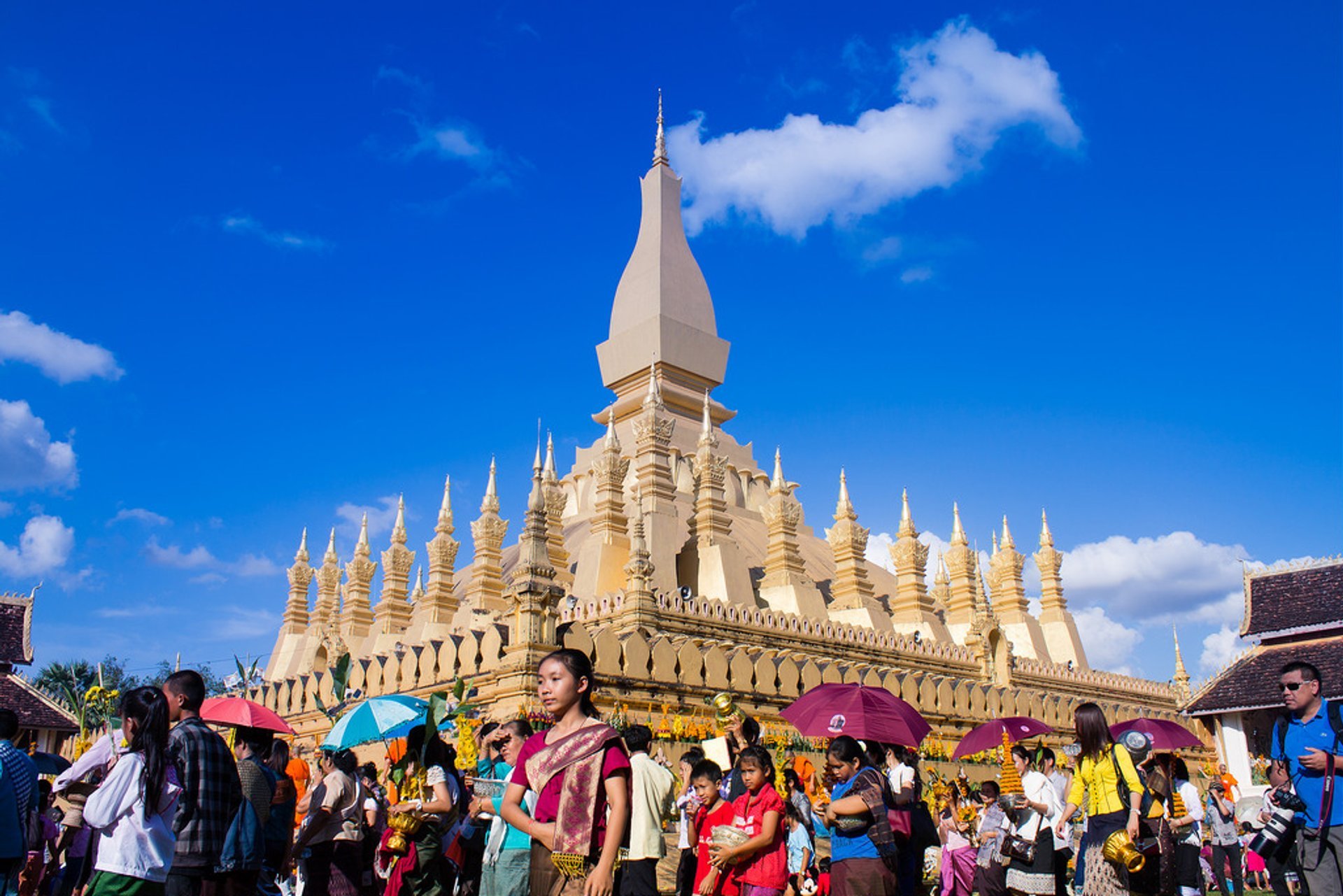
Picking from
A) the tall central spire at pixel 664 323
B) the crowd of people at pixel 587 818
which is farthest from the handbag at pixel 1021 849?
the tall central spire at pixel 664 323

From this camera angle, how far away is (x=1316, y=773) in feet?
19.6

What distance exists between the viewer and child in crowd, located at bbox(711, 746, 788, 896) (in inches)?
243

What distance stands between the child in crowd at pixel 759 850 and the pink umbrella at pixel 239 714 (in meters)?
4.53

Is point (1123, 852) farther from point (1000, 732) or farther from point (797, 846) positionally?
point (1000, 732)

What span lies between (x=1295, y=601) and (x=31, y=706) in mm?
28516

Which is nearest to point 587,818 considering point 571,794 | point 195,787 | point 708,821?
point 571,794

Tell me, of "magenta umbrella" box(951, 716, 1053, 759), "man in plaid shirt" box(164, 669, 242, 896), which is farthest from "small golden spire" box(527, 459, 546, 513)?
"man in plaid shirt" box(164, 669, 242, 896)

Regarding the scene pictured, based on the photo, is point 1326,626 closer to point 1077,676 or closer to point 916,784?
point 1077,676

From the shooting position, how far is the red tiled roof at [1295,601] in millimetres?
23688

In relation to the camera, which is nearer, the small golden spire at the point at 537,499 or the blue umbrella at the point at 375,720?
the blue umbrella at the point at 375,720

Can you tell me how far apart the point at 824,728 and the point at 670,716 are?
8751mm

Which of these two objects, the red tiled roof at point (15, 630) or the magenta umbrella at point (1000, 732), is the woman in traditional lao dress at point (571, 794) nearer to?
the magenta umbrella at point (1000, 732)

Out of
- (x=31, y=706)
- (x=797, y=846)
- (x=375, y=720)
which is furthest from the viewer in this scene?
(x=31, y=706)

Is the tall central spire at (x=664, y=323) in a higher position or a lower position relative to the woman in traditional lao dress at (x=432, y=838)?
higher
